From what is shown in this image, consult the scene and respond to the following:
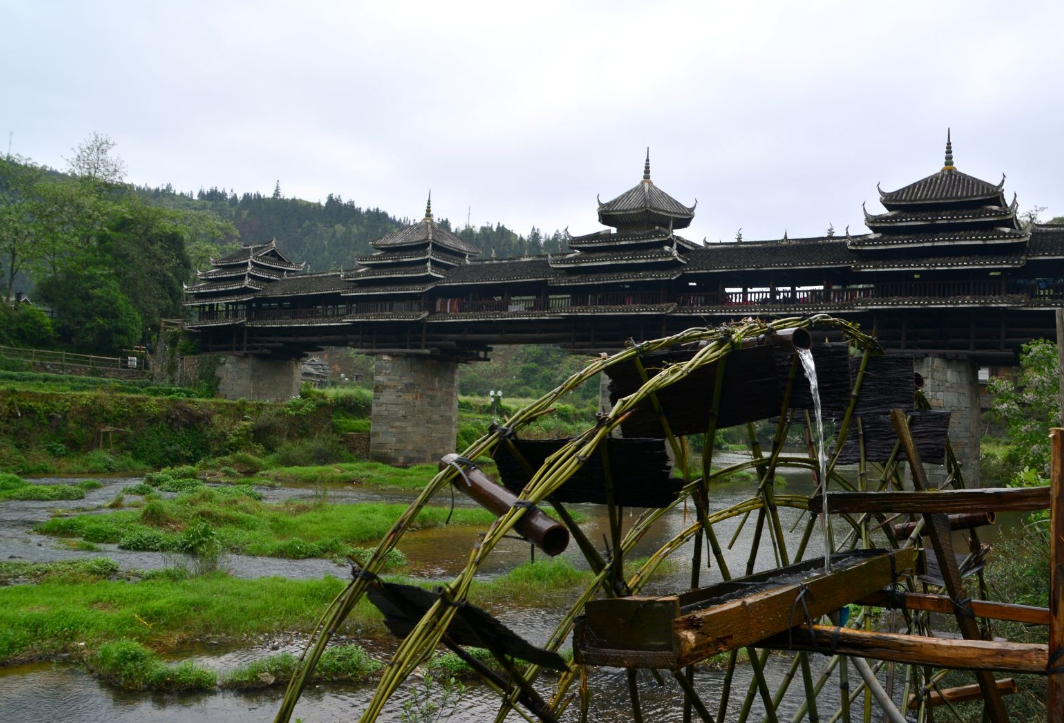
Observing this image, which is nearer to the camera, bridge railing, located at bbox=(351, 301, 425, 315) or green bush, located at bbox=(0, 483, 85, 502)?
green bush, located at bbox=(0, 483, 85, 502)

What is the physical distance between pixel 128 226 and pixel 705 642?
157 feet

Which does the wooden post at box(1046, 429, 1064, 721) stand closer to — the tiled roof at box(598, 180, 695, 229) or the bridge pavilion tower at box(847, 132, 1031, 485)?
Answer: the bridge pavilion tower at box(847, 132, 1031, 485)

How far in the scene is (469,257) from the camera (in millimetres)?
34219

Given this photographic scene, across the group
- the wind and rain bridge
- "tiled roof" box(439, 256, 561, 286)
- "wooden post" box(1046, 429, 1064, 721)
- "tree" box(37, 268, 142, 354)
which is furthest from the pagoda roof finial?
"tree" box(37, 268, 142, 354)

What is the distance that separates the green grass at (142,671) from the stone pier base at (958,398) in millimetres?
19090

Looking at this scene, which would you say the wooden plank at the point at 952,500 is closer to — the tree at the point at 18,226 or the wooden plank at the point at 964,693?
the wooden plank at the point at 964,693

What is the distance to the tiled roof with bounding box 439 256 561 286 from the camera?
2836 centimetres

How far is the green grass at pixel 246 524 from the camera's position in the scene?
13.8 meters

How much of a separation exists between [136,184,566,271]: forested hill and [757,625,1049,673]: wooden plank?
77542mm

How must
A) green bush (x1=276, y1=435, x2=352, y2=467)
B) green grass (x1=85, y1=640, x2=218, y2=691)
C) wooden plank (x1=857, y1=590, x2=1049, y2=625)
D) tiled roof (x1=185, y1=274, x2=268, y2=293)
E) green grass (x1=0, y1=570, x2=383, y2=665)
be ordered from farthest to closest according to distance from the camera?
tiled roof (x1=185, y1=274, x2=268, y2=293)
green bush (x1=276, y1=435, x2=352, y2=467)
green grass (x1=0, y1=570, x2=383, y2=665)
green grass (x1=85, y1=640, x2=218, y2=691)
wooden plank (x1=857, y1=590, x2=1049, y2=625)

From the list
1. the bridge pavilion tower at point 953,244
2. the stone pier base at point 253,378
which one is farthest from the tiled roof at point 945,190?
the stone pier base at point 253,378

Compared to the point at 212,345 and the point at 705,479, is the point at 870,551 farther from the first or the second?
the point at 212,345

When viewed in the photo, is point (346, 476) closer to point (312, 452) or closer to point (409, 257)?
point (312, 452)

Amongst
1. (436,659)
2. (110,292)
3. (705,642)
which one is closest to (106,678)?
(436,659)
